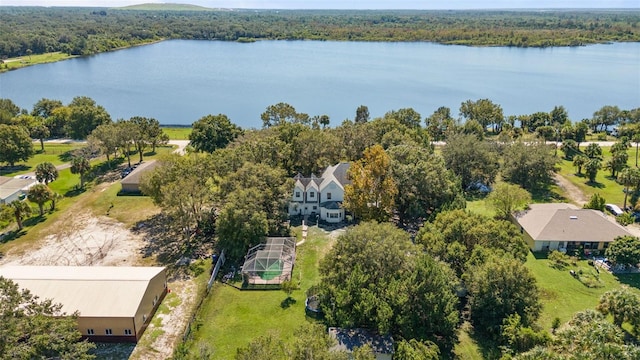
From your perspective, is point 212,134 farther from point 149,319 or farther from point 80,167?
point 149,319

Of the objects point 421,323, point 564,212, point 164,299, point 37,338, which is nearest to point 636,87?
point 564,212

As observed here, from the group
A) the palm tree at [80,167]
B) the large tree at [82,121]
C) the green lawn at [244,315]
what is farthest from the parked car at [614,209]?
the large tree at [82,121]

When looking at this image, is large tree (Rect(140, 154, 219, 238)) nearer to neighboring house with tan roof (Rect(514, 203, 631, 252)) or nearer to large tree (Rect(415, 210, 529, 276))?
large tree (Rect(415, 210, 529, 276))

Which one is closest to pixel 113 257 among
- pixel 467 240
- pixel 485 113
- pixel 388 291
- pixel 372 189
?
pixel 372 189

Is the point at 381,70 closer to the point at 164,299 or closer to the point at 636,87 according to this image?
the point at 636,87

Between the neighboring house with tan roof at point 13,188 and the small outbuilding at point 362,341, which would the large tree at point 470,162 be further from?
the neighboring house with tan roof at point 13,188

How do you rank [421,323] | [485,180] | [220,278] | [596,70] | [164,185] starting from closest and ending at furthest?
1. [421,323]
2. [220,278]
3. [164,185]
4. [485,180]
5. [596,70]

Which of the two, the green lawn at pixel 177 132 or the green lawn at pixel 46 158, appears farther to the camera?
the green lawn at pixel 177 132
